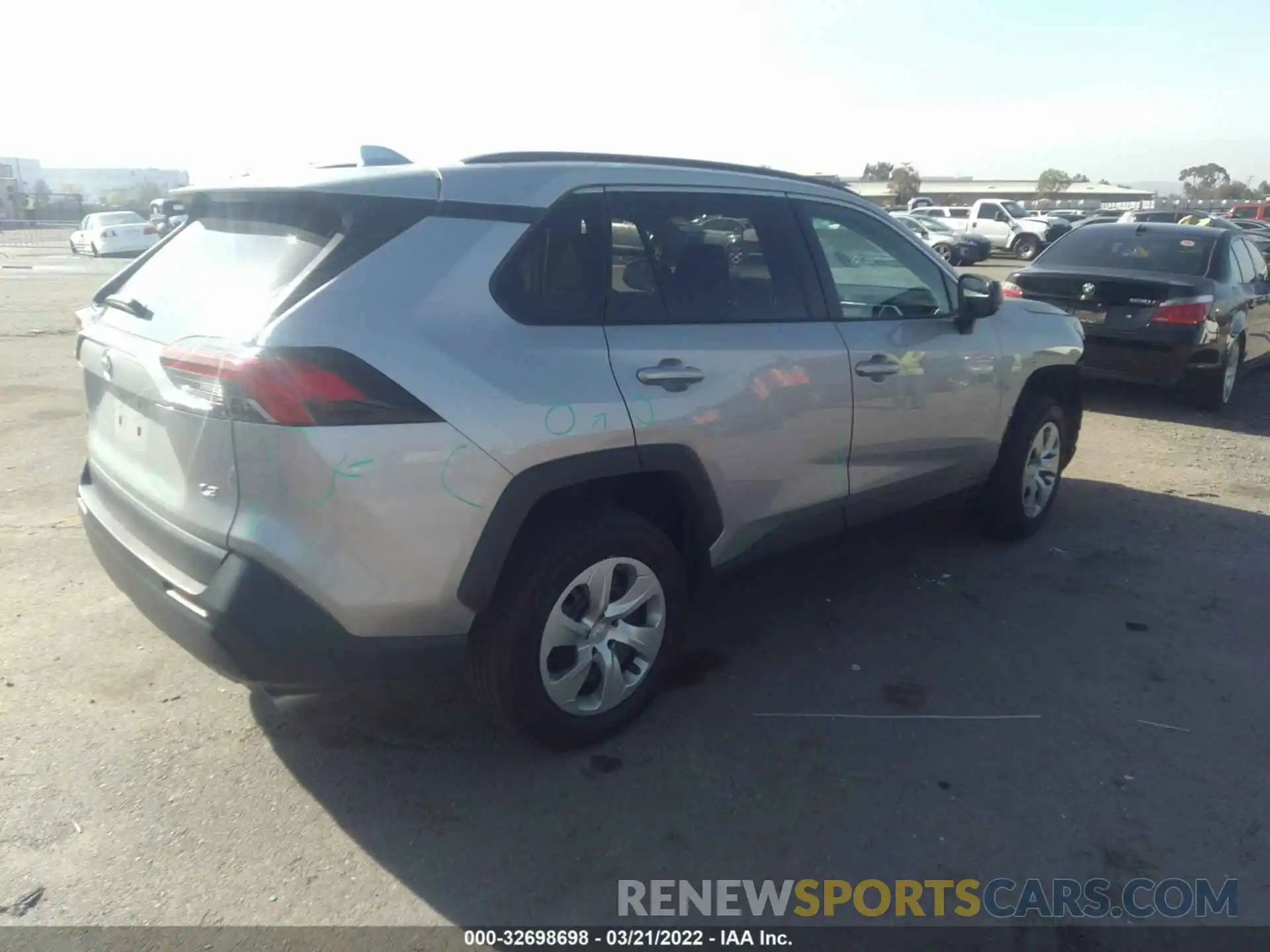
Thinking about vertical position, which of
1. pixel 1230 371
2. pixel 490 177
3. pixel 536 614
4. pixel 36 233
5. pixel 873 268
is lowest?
pixel 36 233

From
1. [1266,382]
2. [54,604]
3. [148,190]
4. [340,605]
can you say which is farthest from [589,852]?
[148,190]

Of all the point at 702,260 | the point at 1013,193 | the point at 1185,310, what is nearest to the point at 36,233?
the point at 1185,310

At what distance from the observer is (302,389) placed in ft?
8.50

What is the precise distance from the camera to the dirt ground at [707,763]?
282 cm

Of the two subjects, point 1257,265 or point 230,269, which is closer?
point 230,269

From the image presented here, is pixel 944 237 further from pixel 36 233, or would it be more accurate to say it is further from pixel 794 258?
pixel 36 233

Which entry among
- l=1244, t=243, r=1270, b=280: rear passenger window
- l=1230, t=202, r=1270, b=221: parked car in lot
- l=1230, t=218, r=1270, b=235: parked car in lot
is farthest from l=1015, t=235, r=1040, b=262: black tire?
l=1244, t=243, r=1270, b=280: rear passenger window

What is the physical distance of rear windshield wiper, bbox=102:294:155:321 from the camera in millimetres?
3151

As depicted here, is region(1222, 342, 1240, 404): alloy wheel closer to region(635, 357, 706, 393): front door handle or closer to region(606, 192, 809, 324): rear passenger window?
region(606, 192, 809, 324): rear passenger window

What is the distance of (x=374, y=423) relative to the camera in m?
2.65

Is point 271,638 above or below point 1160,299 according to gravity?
below

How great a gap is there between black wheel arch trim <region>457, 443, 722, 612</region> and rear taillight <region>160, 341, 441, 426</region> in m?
0.37

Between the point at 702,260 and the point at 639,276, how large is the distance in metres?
0.36

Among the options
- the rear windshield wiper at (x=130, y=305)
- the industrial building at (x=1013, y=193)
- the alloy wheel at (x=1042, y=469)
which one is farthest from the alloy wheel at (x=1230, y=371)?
the industrial building at (x=1013, y=193)
